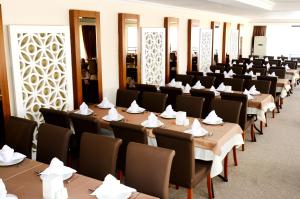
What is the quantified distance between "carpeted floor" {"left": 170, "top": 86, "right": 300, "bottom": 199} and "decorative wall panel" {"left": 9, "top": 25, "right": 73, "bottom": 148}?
6.66ft

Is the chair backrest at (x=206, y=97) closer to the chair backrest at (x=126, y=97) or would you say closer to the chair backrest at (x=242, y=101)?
the chair backrest at (x=242, y=101)

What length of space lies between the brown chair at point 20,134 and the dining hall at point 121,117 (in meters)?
0.01

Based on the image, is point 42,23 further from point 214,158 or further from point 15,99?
point 214,158

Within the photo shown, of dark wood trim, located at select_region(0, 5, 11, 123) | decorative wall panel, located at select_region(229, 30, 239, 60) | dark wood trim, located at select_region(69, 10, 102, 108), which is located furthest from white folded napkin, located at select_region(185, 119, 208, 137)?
decorative wall panel, located at select_region(229, 30, 239, 60)

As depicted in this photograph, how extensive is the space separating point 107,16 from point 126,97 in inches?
55.6

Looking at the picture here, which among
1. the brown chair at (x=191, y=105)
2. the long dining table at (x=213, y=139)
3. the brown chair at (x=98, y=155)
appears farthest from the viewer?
the brown chair at (x=191, y=105)

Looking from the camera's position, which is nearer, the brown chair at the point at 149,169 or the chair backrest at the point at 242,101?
the brown chair at the point at 149,169

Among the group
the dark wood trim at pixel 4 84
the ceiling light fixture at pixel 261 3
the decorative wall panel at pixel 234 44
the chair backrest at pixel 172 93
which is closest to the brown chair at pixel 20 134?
the dark wood trim at pixel 4 84

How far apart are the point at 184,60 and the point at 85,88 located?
12.6ft

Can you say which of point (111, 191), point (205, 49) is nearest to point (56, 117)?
point (111, 191)

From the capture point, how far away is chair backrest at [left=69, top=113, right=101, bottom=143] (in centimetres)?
347

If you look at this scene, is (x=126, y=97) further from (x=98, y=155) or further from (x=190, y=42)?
(x=190, y=42)

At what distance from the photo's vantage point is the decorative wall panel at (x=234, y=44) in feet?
38.0

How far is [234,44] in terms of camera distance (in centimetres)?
1188
